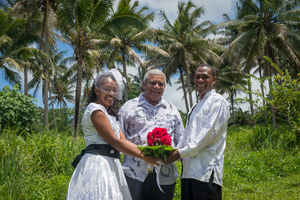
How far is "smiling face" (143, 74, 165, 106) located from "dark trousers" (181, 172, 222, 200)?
1.01m

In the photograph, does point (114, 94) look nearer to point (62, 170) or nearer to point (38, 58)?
point (62, 170)

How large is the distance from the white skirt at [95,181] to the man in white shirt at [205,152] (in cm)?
62

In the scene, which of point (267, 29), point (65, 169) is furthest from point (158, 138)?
point (267, 29)

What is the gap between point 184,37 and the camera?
26.1m

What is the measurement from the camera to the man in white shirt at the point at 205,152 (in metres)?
2.56

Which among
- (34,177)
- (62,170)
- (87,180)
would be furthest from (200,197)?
(62,170)

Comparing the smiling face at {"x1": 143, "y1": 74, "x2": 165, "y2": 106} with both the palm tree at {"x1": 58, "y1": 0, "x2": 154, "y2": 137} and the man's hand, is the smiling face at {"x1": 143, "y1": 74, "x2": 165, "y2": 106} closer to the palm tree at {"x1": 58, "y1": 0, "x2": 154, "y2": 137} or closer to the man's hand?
the man's hand

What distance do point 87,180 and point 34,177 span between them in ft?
10.2

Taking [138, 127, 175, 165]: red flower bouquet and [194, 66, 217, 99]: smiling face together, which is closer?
[138, 127, 175, 165]: red flower bouquet

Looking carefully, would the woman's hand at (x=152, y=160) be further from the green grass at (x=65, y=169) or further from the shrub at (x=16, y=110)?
the shrub at (x=16, y=110)

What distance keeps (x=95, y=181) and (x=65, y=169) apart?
3.76 metres

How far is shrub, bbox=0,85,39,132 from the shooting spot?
9.68m

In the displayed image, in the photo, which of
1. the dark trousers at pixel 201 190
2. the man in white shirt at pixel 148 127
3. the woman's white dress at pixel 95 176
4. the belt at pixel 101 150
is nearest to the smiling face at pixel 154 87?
the man in white shirt at pixel 148 127

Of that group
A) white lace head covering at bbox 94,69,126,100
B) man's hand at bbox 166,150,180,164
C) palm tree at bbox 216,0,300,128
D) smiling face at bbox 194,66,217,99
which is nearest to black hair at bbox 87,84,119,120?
white lace head covering at bbox 94,69,126,100
